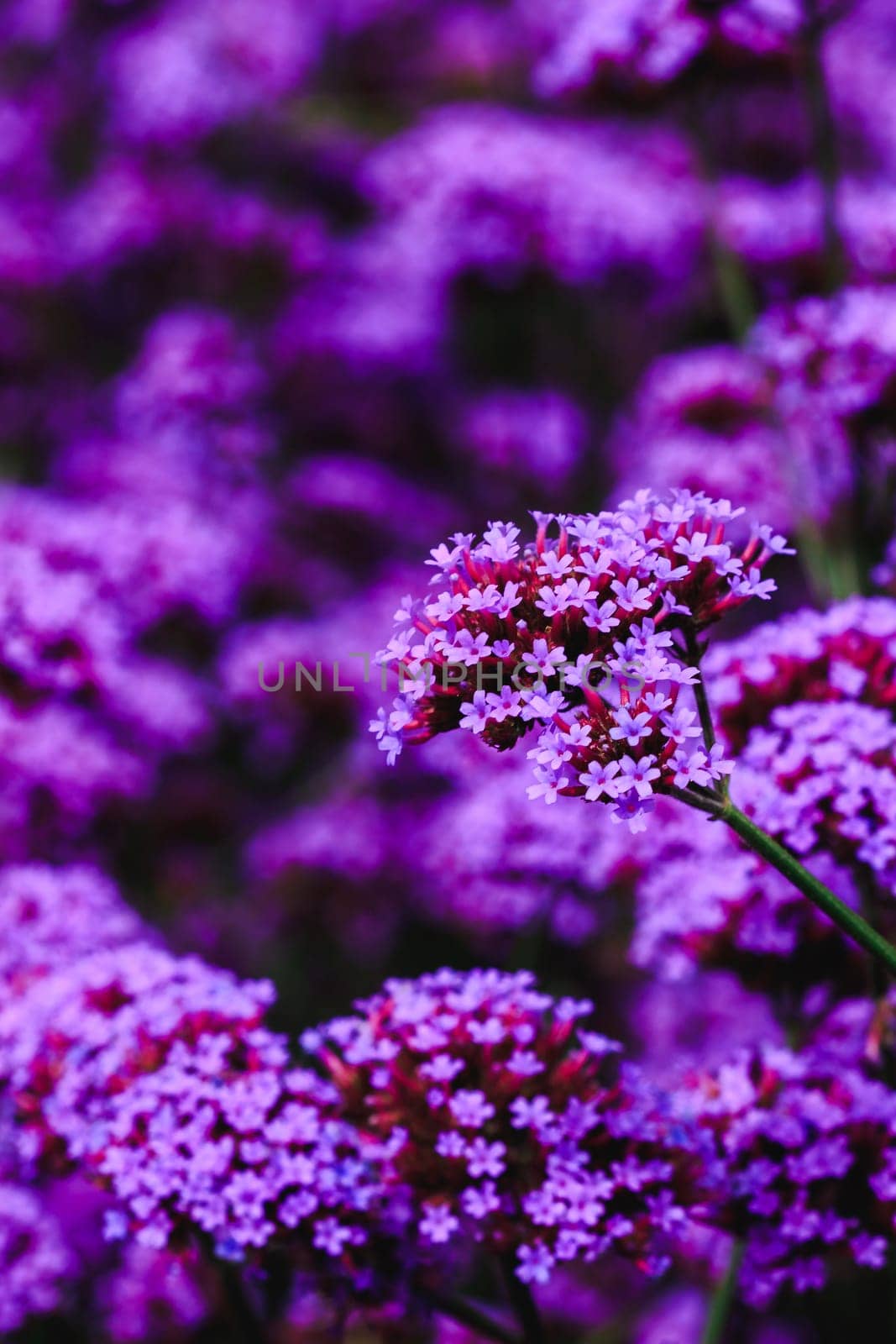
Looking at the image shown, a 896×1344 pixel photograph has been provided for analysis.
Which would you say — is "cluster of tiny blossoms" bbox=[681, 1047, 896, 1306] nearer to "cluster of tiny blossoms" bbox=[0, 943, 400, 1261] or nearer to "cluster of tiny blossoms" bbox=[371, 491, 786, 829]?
"cluster of tiny blossoms" bbox=[0, 943, 400, 1261]

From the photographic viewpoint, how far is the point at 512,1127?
2145mm

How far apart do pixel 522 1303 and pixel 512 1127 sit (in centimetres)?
27

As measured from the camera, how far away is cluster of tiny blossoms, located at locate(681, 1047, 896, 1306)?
218cm

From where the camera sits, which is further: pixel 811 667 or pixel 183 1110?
pixel 811 667

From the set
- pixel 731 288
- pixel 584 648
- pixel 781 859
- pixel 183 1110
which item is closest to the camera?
pixel 781 859

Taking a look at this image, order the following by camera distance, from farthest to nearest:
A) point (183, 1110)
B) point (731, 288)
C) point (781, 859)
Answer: point (731, 288), point (183, 1110), point (781, 859)

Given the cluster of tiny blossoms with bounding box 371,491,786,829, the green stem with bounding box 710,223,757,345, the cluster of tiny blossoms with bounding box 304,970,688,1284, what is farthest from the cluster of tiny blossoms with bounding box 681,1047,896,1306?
the green stem with bounding box 710,223,757,345

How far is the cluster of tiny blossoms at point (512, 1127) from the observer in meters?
2.04

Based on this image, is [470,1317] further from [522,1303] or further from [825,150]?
[825,150]

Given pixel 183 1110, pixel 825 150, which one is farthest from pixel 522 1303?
pixel 825 150

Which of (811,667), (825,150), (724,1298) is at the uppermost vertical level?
(825,150)

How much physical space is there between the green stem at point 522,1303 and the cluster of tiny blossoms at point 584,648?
2.65ft

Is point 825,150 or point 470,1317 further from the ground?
point 825,150

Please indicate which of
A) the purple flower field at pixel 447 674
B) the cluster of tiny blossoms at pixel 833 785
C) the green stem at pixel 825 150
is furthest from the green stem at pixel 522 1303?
the green stem at pixel 825 150
